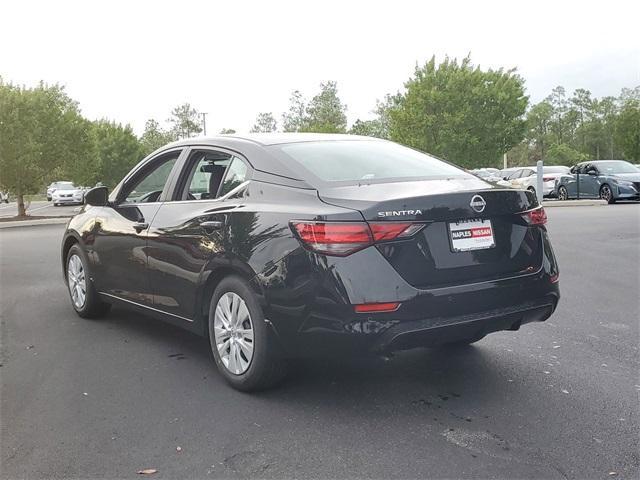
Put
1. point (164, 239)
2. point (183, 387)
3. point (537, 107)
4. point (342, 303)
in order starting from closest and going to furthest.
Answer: point (342, 303) < point (183, 387) < point (164, 239) < point (537, 107)

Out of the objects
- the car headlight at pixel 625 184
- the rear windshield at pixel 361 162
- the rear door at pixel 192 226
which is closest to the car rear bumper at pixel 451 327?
the rear windshield at pixel 361 162

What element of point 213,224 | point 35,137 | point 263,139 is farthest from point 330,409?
point 35,137

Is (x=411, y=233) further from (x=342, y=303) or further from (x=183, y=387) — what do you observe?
(x=183, y=387)

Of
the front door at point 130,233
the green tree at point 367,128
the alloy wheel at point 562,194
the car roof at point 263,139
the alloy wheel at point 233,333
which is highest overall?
the green tree at point 367,128

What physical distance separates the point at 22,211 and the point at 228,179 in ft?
74.4

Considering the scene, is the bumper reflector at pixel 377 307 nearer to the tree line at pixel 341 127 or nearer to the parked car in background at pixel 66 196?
the tree line at pixel 341 127

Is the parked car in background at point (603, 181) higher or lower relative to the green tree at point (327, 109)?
lower

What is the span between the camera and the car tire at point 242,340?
3906 millimetres

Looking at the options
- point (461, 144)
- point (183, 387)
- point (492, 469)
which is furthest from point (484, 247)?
point (461, 144)

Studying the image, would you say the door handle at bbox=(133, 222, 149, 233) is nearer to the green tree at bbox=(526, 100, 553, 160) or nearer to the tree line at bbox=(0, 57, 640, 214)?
the tree line at bbox=(0, 57, 640, 214)

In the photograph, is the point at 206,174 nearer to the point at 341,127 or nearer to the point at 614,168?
the point at 614,168

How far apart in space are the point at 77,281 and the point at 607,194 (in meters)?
19.6

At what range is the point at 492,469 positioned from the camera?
3037mm

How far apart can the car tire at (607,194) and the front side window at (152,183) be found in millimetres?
19363
